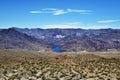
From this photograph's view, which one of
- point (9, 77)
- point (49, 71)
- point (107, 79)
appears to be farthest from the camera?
point (49, 71)

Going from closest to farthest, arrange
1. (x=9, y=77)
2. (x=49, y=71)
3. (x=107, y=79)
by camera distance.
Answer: (x=107, y=79) < (x=9, y=77) < (x=49, y=71)

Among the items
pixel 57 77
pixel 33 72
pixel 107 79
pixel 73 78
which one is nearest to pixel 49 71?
pixel 33 72

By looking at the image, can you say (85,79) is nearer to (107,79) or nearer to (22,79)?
(107,79)

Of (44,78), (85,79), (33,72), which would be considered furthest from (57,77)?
(33,72)

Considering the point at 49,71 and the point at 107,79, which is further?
the point at 49,71

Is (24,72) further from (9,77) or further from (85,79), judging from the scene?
(85,79)

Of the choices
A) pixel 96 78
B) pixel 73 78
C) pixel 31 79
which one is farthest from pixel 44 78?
pixel 96 78

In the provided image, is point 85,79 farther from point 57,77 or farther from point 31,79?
point 31,79
